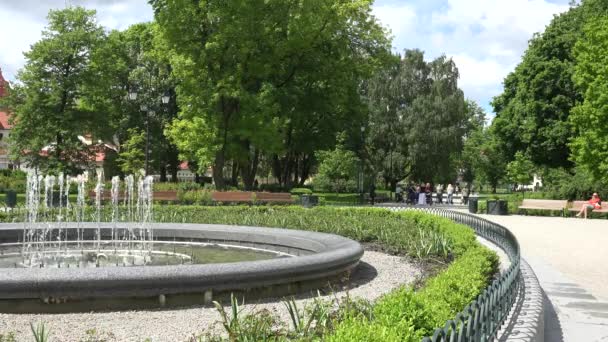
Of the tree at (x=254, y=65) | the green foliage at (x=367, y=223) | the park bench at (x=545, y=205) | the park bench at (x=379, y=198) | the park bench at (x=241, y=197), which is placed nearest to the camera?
the green foliage at (x=367, y=223)

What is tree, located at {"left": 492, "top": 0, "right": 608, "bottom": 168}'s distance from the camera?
39.8 metres

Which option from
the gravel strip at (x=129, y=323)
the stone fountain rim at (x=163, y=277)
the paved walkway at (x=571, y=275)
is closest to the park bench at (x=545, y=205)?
the paved walkway at (x=571, y=275)

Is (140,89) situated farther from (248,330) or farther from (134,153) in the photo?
(248,330)

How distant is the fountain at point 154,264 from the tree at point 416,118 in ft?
107

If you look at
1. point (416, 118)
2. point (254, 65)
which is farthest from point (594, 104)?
point (254, 65)

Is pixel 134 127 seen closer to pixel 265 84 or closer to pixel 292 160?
pixel 292 160

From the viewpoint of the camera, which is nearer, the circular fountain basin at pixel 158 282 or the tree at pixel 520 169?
the circular fountain basin at pixel 158 282

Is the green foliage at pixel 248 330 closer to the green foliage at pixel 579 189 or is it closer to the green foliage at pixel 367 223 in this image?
the green foliage at pixel 367 223

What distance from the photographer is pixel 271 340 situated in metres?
5.24

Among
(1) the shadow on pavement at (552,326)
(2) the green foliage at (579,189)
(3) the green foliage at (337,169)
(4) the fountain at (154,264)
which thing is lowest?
(1) the shadow on pavement at (552,326)

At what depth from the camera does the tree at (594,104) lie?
104ft

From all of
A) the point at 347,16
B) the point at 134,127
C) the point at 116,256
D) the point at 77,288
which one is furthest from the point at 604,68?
the point at 134,127

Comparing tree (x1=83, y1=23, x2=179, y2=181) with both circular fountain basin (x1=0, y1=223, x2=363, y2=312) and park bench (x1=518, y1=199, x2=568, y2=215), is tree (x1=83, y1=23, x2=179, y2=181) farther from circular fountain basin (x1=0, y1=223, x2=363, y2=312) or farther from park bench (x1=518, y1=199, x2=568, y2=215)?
circular fountain basin (x1=0, y1=223, x2=363, y2=312)

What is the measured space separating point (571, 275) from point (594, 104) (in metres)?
23.7
